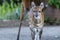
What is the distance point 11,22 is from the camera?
6922 millimetres

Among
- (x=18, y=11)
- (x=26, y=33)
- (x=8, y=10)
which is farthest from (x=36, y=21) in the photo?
(x=8, y=10)

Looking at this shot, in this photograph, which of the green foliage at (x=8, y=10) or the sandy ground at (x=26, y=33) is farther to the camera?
the green foliage at (x=8, y=10)

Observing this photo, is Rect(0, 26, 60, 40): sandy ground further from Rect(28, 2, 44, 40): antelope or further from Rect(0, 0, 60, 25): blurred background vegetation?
Rect(28, 2, 44, 40): antelope

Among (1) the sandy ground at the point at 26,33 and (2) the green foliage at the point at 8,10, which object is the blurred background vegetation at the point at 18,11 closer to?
(2) the green foliage at the point at 8,10

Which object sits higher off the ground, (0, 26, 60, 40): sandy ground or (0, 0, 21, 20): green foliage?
(0, 0, 21, 20): green foliage

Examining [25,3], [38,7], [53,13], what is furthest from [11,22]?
[38,7]

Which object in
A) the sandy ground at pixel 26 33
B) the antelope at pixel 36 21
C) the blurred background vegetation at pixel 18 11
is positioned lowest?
the sandy ground at pixel 26 33

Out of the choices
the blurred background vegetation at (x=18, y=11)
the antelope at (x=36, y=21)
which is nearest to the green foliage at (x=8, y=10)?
the blurred background vegetation at (x=18, y=11)

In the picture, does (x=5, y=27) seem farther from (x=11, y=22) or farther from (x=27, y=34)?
(x=27, y=34)

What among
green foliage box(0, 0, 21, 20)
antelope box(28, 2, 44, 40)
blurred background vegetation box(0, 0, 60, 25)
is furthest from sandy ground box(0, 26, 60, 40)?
antelope box(28, 2, 44, 40)

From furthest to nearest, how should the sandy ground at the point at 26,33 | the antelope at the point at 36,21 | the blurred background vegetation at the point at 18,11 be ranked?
the blurred background vegetation at the point at 18,11 < the sandy ground at the point at 26,33 < the antelope at the point at 36,21

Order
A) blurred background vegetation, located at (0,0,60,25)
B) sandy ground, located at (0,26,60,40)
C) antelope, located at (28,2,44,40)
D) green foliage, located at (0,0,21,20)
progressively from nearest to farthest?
Result: antelope, located at (28,2,44,40) → sandy ground, located at (0,26,60,40) → blurred background vegetation, located at (0,0,60,25) → green foliage, located at (0,0,21,20)

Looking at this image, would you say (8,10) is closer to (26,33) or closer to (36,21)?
(26,33)

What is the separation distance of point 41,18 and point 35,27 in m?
0.16
